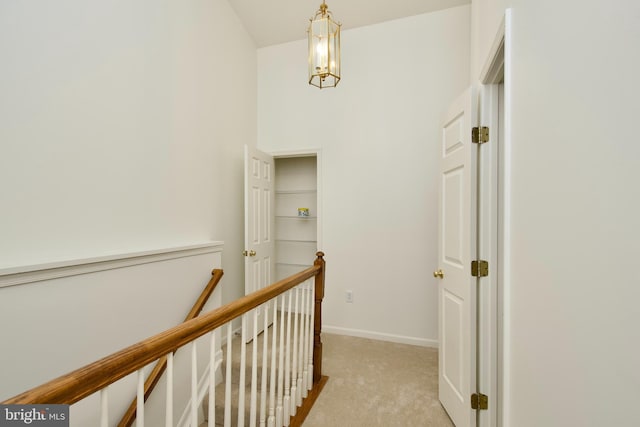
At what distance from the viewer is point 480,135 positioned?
5.45ft

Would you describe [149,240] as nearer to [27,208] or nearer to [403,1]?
[27,208]

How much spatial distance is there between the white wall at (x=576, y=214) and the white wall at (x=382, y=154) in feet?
6.23

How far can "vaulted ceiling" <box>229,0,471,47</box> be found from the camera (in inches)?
113

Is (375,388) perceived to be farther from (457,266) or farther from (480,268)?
(480,268)

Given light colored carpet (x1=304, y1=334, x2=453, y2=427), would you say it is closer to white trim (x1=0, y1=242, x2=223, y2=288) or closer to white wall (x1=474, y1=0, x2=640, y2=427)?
white wall (x1=474, y1=0, x2=640, y2=427)

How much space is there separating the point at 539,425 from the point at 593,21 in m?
1.15

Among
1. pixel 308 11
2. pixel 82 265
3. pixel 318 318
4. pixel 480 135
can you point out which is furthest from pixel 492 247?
pixel 308 11

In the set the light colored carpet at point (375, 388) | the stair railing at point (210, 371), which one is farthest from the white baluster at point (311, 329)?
the light colored carpet at point (375, 388)

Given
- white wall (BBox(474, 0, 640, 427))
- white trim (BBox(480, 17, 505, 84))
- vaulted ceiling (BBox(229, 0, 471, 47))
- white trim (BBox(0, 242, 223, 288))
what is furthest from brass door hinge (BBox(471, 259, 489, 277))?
vaulted ceiling (BBox(229, 0, 471, 47))

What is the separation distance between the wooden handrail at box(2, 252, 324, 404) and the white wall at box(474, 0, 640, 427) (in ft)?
3.55

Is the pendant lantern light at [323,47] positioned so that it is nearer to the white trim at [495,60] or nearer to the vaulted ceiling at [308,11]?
the white trim at [495,60]

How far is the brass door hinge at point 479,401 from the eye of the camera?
63.7 inches

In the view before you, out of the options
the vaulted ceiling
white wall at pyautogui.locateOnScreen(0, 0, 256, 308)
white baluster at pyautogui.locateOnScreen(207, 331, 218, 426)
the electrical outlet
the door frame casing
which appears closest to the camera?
white baluster at pyautogui.locateOnScreen(207, 331, 218, 426)

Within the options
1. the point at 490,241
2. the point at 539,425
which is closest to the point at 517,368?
the point at 539,425
